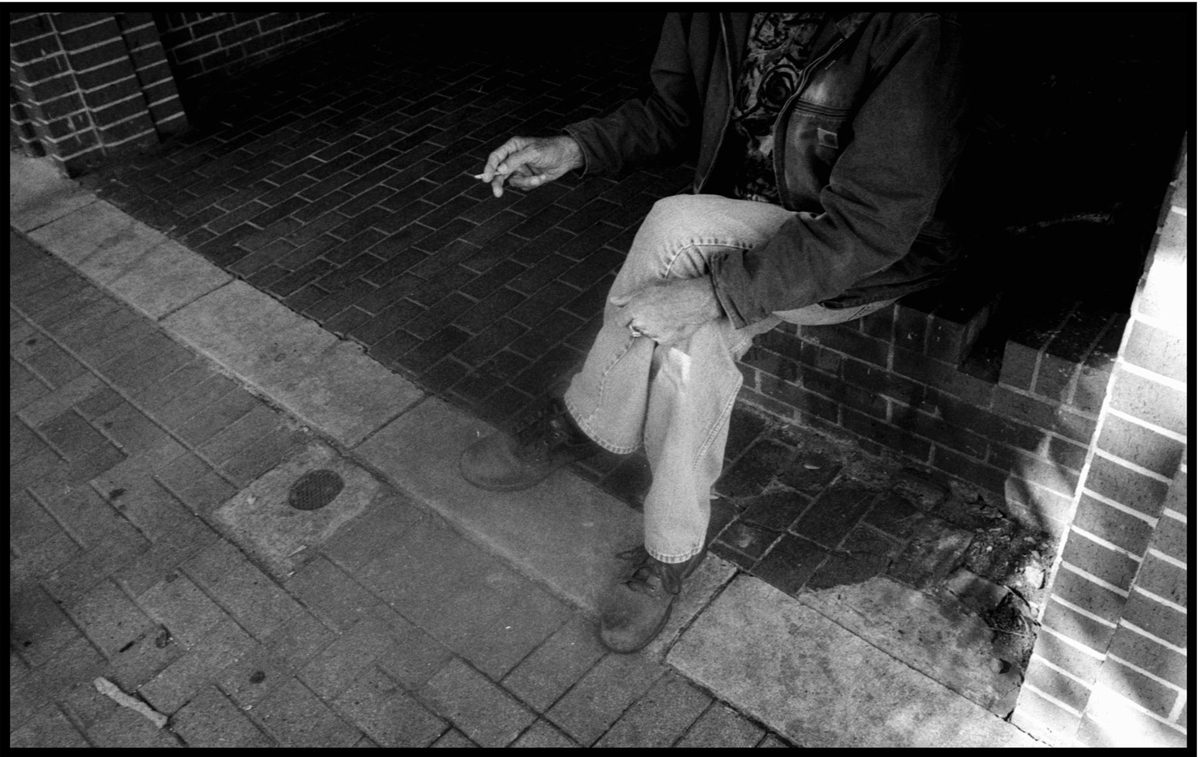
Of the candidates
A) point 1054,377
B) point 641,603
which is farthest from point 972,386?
point 641,603

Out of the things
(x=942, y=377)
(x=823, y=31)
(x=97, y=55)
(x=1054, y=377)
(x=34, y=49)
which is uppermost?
(x=823, y=31)

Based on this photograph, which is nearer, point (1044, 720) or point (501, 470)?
point (1044, 720)

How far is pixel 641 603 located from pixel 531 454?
27.0 inches

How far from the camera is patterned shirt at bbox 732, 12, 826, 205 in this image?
8.51 feet

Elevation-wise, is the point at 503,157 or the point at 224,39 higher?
the point at 503,157

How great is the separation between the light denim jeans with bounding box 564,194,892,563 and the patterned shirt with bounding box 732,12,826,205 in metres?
0.16

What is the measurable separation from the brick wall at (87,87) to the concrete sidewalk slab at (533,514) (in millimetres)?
3173

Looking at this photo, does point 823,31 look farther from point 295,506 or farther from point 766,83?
point 295,506

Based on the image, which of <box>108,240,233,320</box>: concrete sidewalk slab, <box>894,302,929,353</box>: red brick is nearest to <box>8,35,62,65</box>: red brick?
<box>108,240,233,320</box>: concrete sidewalk slab

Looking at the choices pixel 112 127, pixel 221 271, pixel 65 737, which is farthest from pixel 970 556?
pixel 112 127

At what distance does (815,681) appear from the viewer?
2.65 m

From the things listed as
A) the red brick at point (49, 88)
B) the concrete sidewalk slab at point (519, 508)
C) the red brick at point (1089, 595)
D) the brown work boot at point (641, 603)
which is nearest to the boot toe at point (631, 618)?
the brown work boot at point (641, 603)

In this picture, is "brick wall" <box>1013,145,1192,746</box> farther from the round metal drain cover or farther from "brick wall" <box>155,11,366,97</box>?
"brick wall" <box>155,11,366,97</box>

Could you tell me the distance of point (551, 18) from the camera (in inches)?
273
